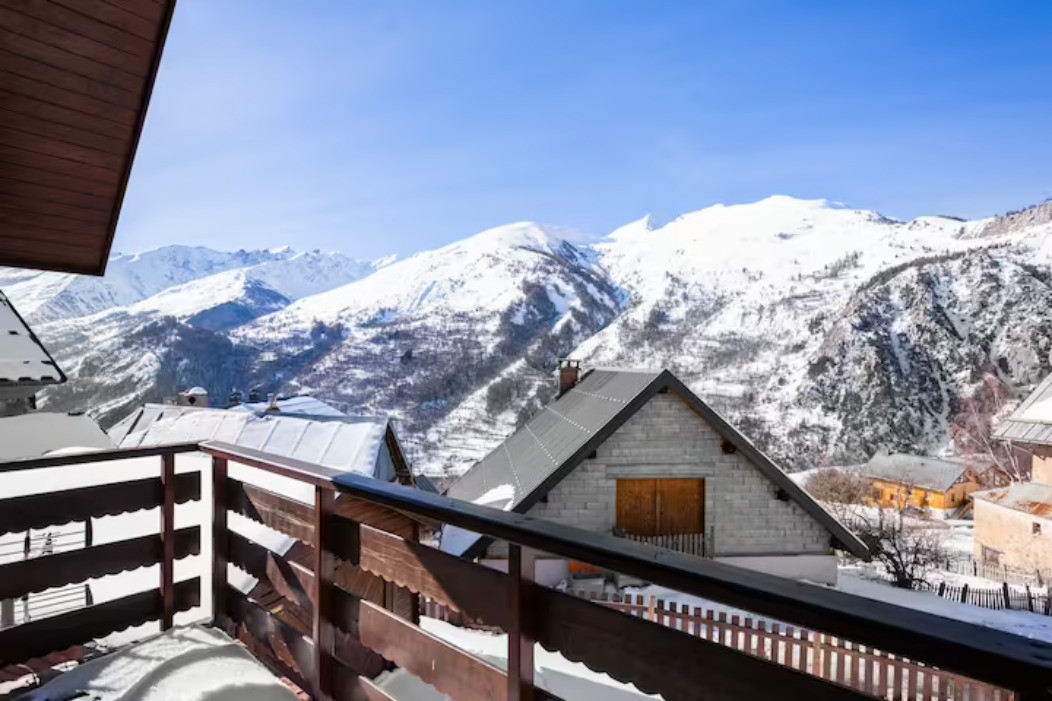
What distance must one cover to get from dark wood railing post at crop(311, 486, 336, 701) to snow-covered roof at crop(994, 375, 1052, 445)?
20386mm

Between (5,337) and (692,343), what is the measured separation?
210 feet

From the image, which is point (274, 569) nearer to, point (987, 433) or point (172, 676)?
point (172, 676)

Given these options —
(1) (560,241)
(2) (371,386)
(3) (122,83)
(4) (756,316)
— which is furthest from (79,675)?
(1) (560,241)

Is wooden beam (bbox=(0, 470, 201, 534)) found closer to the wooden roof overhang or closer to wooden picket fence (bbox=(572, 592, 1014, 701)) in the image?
the wooden roof overhang

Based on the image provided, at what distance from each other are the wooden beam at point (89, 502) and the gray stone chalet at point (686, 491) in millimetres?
6600

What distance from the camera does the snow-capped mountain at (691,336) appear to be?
146 ft

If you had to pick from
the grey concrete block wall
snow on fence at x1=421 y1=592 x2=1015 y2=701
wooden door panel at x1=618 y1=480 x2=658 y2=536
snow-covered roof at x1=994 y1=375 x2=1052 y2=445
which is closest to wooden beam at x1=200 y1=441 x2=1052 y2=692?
snow on fence at x1=421 y1=592 x2=1015 y2=701

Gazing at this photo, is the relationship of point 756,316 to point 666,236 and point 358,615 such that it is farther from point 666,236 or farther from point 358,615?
point 358,615

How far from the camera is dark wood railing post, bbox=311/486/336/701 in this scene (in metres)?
1.65

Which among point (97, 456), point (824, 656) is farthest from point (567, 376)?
point (97, 456)

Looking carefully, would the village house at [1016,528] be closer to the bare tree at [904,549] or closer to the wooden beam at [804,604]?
the bare tree at [904,549]

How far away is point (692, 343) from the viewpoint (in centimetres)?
6538

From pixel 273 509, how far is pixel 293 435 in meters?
6.66

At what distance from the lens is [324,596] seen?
1654 millimetres
